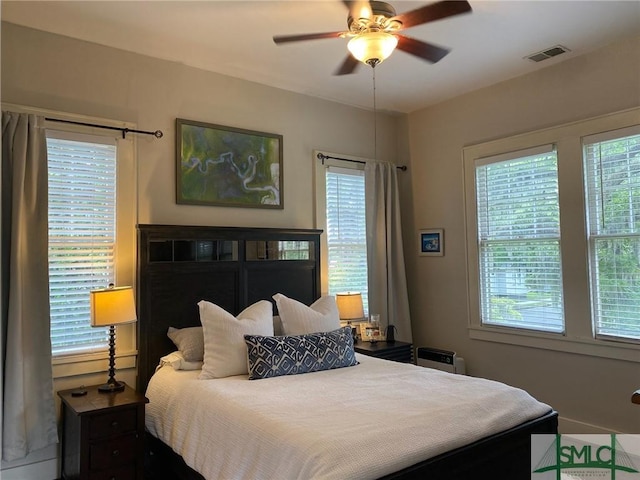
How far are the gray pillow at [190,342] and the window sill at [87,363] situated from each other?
346 mm

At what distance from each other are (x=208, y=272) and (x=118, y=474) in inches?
58.1

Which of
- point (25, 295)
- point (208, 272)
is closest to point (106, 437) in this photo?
point (25, 295)

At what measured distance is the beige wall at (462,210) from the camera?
3499 millimetres

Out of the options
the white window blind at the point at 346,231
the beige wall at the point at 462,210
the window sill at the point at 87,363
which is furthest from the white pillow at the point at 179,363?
the beige wall at the point at 462,210

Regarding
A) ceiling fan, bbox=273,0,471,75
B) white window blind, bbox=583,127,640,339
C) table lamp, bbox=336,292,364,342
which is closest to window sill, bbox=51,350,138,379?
table lamp, bbox=336,292,364,342

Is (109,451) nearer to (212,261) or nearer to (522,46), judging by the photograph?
(212,261)

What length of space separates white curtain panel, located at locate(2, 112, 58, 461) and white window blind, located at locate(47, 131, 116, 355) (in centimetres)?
14

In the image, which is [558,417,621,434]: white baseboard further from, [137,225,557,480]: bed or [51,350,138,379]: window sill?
[51,350,138,379]: window sill

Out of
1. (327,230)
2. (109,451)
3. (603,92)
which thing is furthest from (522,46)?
(109,451)

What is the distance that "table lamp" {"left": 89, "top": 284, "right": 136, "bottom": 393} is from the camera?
9.50 feet

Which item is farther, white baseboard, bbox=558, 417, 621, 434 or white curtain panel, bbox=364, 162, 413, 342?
white curtain panel, bbox=364, 162, 413, 342

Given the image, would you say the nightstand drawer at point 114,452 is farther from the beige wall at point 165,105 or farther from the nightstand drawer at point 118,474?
the beige wall at point 165,105

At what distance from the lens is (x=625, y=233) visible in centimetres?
343
